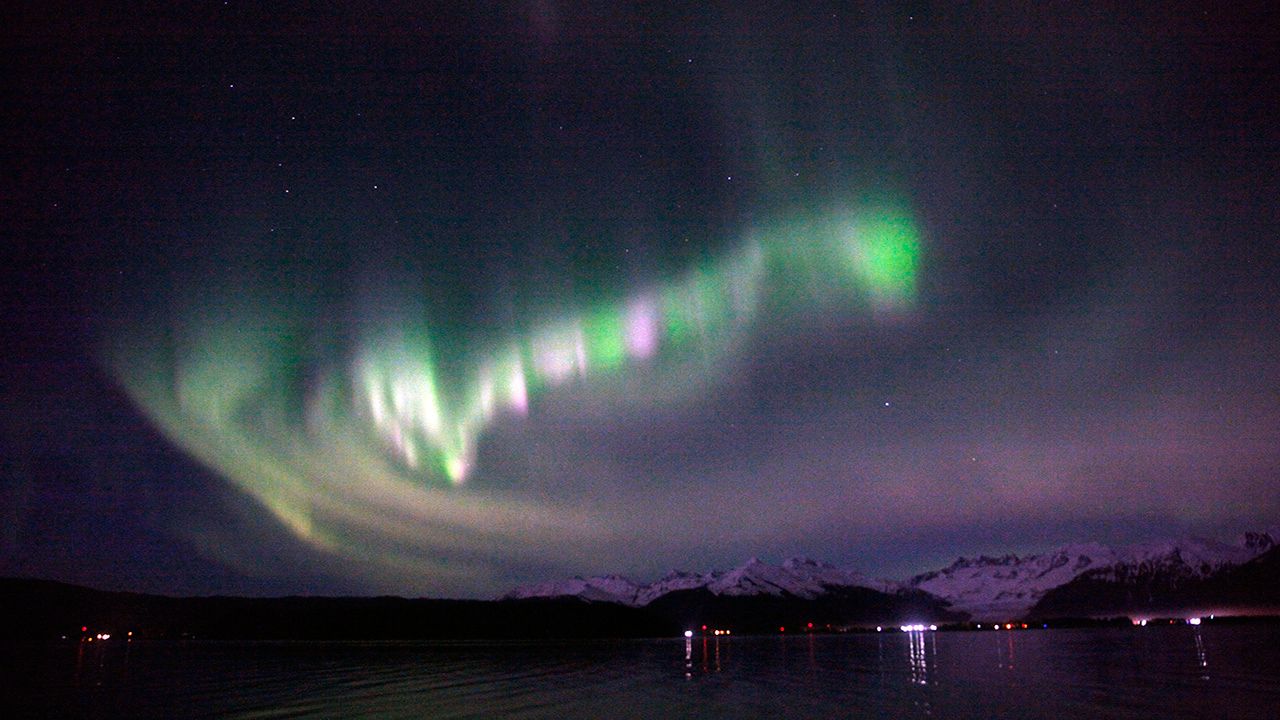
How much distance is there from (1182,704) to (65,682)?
74431 millimetres

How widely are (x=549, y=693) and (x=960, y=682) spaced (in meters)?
31.5

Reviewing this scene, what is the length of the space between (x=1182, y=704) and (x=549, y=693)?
36.8 meters

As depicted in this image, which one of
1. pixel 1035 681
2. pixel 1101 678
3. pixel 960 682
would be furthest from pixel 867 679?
pixel 1101 678

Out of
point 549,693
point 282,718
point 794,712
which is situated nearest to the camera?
point 282,718

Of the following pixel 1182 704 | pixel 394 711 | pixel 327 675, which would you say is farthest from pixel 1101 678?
pixel 327 675

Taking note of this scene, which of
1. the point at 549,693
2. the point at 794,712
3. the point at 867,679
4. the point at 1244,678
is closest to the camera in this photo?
the point at 794,712

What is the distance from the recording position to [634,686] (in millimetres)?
63062

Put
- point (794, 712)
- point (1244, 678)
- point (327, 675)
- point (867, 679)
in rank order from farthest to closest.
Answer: point (327, 675), point (867, 679), point (1244, 678), point (794, 712)

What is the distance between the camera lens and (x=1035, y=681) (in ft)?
210

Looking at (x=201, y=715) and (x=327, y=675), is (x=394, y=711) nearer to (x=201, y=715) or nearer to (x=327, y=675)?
(x=201, y=715)

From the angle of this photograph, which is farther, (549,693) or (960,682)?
(960,682)

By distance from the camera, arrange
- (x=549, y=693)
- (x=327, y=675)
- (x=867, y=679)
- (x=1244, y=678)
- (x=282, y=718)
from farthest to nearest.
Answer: (x=327, y=675), (x=867, y=679), (x=1244, y=678), (x=549, y=693), (x=282, y=718)

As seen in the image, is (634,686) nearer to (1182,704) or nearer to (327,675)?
(327,675)

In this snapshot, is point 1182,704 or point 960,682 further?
point 960,682
